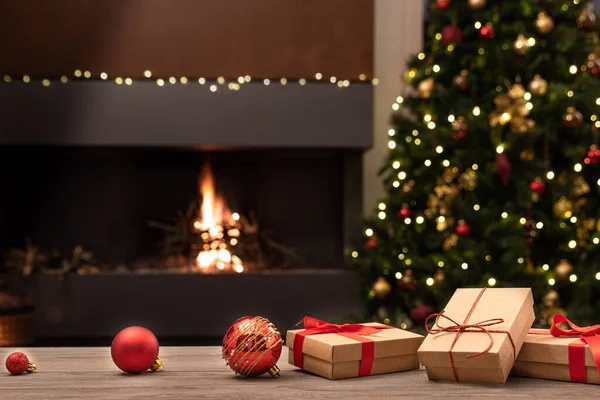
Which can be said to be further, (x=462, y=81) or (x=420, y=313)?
(x=462, y=81)

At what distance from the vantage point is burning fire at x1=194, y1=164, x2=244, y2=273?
371 cm

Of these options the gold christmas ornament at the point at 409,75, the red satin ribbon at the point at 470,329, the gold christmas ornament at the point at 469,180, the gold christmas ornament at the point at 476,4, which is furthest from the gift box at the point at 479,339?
the gold christmas ornament at the point at 476,4

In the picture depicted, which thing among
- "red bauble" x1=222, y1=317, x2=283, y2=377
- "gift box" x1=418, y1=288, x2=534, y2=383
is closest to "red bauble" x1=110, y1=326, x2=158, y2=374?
"red bauble" x1=222, y1=317, x2=283, y2=377

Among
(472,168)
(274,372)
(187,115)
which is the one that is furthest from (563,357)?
(187,115)

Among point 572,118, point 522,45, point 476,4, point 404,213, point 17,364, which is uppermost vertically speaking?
point 476,4

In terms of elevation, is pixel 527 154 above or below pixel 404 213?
above

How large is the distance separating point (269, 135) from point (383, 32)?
100 centimetres

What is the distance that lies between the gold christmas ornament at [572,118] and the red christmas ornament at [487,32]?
0.57m

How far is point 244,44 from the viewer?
143 inches

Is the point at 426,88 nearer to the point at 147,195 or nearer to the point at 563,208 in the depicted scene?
the point at 563,208

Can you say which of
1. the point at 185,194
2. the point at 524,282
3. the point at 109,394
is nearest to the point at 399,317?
the point at 524,282

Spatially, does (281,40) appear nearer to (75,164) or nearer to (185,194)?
(185,194)

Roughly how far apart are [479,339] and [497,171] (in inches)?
90.9

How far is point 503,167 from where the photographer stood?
3.28 metres
